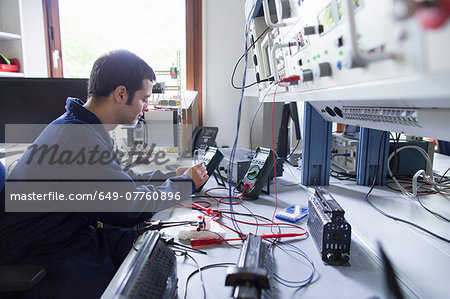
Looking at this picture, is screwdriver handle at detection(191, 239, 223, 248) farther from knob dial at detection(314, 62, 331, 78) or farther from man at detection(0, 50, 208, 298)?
knob dial at detection(314, 62, 331, 78)

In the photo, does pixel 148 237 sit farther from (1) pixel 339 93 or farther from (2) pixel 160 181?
(2) pixel 160 181

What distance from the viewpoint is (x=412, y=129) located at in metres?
0.83

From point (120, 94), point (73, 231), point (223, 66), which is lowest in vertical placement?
point (73, 231)

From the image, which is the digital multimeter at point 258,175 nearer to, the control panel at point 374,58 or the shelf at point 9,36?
the control panel at point 374,58

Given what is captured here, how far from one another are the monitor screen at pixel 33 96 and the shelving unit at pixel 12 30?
0.64m

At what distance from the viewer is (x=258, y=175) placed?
3.90 feet

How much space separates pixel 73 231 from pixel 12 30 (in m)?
1.99

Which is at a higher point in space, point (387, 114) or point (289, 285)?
point (387, 114)

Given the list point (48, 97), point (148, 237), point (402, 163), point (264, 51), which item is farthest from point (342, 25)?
point (48, 97)

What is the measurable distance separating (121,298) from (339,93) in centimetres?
56

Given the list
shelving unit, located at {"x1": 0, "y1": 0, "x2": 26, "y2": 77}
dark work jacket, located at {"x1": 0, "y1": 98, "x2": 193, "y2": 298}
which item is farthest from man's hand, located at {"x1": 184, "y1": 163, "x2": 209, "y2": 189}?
shelving unit, located at {"x1": 0, "y1": 0, "x2": 26, "y2": 77}

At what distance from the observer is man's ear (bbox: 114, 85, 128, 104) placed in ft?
3.56

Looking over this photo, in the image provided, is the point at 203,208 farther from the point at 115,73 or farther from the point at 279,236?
the point at 115,73

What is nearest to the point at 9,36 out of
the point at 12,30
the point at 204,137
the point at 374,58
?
the point at 12,30
